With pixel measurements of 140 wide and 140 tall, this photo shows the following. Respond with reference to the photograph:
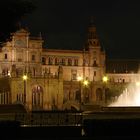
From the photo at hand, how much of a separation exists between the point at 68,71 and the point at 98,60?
920 cm

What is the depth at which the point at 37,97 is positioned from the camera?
11938 cm

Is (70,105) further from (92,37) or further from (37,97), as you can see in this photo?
(92,37)

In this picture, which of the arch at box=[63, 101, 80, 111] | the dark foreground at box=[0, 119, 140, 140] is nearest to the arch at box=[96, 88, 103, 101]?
the arch at box=[63, 101, 80, 111]

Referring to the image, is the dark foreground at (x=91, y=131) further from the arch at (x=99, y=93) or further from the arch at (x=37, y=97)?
the arch at (x=99, y=93)

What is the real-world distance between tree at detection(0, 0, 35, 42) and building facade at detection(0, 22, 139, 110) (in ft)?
204

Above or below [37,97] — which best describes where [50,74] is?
above

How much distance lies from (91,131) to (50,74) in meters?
91.6

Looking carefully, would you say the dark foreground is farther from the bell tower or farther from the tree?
the bell tower

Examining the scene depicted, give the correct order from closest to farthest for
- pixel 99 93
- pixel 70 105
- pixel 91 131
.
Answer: pixel 91 131, pixel 70 105, pixel 99 93

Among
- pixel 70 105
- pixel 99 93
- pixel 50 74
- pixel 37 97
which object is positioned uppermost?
pixel 50 74

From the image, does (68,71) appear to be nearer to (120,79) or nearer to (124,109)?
(120,79)

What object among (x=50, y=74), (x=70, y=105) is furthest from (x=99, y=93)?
(x=70, y=105)

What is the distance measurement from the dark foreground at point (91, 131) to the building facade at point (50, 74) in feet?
201

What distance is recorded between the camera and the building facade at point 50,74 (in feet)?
383
